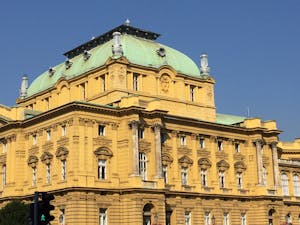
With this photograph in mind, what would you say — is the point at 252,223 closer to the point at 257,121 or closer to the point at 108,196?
the point at 257,121

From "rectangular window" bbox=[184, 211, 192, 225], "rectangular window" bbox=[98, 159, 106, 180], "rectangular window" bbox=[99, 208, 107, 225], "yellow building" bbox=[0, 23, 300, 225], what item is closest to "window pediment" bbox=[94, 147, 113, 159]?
"yellow building" bbox=[0, 23, 300, 225]

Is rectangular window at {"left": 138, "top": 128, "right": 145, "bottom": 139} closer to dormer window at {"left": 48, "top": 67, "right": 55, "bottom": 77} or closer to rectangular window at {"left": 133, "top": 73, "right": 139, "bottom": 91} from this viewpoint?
rectangular window at {"left": 133, "top": 73, "right": 139, "bottom": 91}

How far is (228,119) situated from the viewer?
78.4 meters

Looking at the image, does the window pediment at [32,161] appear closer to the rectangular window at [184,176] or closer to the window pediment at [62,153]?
the window pediment at [62,153]

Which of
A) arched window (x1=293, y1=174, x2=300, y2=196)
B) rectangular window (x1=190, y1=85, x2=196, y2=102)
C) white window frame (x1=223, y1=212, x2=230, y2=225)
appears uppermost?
rectangular window (x1=190, y1=85, x2=196, y2=102)

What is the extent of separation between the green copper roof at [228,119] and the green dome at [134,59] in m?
6.80

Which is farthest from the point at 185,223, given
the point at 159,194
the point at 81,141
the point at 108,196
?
the point at 81,141

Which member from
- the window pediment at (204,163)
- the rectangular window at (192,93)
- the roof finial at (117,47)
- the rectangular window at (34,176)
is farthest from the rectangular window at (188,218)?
the roof finial at (117,47)

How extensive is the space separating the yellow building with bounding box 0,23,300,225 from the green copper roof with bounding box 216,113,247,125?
0.84 feet

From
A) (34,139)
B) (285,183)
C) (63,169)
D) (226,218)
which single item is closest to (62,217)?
(63,169)

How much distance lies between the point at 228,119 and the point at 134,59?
17.3 metres

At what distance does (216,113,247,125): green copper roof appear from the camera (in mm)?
76938

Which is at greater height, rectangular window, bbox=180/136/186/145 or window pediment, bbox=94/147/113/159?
rectangular window, bbox=180/136/186/145

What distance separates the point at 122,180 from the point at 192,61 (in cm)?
2441
